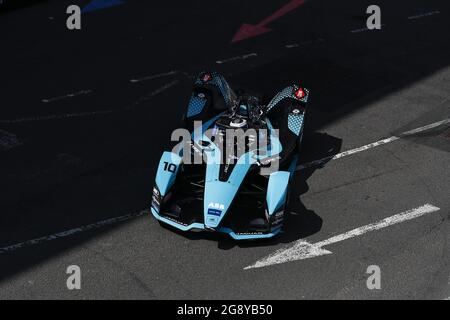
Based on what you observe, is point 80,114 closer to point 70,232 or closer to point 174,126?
point 174,126

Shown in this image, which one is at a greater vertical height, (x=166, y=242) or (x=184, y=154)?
(x=184, y=154)

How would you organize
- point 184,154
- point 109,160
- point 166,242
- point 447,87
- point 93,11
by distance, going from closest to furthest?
1. point 166,242
2. point 184,154
3. point 109,160
4. point 447,87
5. point 93,11

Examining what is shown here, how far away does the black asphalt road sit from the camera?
1184 centimetres

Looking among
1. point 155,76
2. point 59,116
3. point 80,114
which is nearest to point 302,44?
point 155,76

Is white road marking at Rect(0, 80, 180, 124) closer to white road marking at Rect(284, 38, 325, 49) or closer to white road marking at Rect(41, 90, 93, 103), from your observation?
white road marking at Rect(41, 90, 93, 103)

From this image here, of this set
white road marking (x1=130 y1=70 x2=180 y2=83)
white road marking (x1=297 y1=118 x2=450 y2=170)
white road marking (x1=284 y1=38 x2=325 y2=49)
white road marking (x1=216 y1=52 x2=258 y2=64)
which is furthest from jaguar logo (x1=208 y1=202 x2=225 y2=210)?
white road marking (x1=284 y1=38 x2=325 y2=49)

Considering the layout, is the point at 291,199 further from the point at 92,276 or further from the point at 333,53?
the point at 333,53

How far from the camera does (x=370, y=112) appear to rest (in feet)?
57.1

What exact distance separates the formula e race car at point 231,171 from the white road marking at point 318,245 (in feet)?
1.35

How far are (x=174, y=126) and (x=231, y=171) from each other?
3.82m

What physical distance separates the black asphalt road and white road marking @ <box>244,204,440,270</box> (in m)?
0.12
